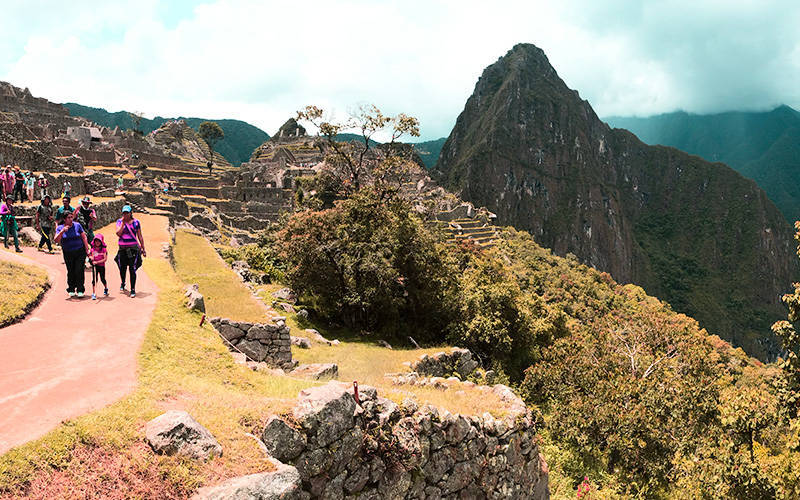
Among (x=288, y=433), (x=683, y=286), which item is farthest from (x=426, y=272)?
(x=683, y=286)

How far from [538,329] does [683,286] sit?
21018 centimetres

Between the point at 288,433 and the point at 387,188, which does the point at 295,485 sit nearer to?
the point at 288,433

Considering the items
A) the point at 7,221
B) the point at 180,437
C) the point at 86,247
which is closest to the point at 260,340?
the point at 86,247

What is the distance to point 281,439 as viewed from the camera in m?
5.73

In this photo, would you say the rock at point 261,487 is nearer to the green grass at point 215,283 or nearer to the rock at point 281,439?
the rock at point 281,439

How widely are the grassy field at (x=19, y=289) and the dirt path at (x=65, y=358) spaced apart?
209mm

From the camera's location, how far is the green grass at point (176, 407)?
434 cm

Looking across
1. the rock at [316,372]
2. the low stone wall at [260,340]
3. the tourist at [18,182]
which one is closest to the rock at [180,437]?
the rock at [316,372]

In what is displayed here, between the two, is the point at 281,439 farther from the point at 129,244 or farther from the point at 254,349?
the point at 129,244

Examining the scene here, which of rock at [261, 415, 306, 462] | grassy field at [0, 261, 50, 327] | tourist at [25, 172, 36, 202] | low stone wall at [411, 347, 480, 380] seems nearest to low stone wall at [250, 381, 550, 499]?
rock at [261, 415, 306, 462]

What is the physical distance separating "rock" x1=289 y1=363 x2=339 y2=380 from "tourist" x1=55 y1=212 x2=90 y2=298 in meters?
5.65

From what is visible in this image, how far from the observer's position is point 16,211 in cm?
1592

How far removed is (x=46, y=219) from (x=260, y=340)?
27.6 ft

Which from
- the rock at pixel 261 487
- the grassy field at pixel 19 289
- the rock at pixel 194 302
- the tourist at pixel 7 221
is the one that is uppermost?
the tourist at pixel 7 221
